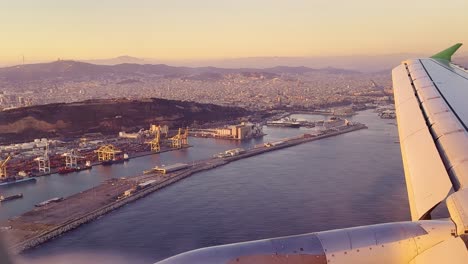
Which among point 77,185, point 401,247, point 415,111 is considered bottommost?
point 77,185

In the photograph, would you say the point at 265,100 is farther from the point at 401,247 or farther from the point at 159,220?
the point at 401,247

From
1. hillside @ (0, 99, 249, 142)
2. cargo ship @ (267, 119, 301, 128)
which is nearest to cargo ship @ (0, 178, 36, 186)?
hillside @ (0, 99, 249, 142)

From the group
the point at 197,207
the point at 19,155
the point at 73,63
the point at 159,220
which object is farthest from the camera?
the point at 73,63

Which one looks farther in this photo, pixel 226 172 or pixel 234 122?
pixel 234 122

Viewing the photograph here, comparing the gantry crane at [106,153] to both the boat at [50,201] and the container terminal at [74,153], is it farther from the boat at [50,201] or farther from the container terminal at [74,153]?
the boat at [50,201]

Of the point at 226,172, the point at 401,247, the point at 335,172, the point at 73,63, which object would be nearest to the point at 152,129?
the point at 226,172
